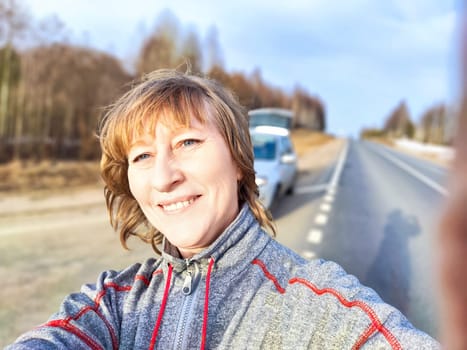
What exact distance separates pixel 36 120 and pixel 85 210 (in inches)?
371

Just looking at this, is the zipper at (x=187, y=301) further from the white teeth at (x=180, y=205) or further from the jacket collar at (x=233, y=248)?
the white teeth at (x=180, y=205)

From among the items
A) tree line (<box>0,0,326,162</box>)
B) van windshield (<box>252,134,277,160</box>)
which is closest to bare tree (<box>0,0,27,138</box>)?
tree line (<box>0,0,326,162</box>)

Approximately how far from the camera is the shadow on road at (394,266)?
11.6ft

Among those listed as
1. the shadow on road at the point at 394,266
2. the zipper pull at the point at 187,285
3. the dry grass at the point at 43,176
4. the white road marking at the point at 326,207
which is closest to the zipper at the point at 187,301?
the zipper pull at the point at 187,285

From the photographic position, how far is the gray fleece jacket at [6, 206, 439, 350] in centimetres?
119

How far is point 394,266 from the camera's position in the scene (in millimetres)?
4473

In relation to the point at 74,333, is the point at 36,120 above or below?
below

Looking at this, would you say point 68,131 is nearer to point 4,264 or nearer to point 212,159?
point 4,264

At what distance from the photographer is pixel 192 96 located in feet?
5.03

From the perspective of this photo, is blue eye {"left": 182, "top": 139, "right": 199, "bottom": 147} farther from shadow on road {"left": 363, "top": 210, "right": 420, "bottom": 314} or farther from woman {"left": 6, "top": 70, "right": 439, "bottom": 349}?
shadow on road {"left": 363, "top": 210, "right": 420, "bottom": 314}

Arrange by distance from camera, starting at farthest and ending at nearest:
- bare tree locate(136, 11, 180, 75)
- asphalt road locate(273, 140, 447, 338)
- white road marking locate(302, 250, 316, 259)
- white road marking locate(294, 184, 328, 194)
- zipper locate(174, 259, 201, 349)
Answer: bare tree locate(136, 11, 180, 75)
white road marking locate(294, 184, 328, 194)
white road marking locate(302, 250, 316, 259)
asphalt road locate(273, 140, 447, 338)
zipper locate(174, 259, 201, 349)

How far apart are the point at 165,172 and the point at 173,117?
0.19 metres

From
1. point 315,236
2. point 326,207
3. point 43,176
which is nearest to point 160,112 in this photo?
point 315,236

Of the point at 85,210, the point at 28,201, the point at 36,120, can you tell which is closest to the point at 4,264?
the point at 85,210
